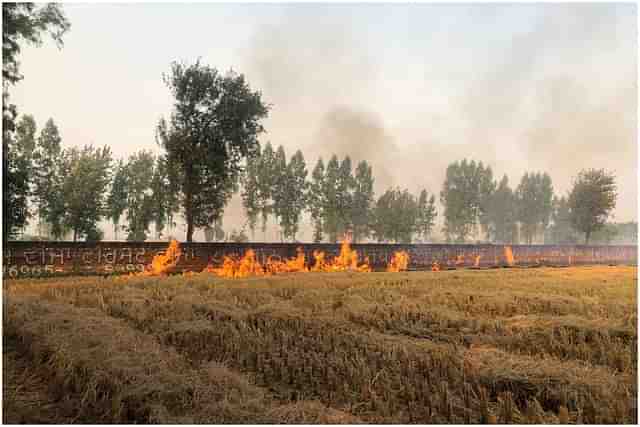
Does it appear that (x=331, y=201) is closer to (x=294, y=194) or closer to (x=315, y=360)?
(x=294, y=194)

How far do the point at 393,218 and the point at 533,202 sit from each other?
3167 cm

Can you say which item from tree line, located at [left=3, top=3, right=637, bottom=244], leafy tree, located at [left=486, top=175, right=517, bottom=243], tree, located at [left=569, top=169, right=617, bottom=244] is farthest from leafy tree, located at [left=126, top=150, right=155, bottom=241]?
leafy tree, located at [left=486, top=175, right=517, bottom=243]

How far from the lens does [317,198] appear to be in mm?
60594

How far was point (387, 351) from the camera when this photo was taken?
6941mm

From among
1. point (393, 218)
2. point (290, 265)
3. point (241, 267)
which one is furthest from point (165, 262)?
point (393, 218)

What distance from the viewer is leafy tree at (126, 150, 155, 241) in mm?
45406

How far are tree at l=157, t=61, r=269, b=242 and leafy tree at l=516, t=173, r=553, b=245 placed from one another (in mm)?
68727

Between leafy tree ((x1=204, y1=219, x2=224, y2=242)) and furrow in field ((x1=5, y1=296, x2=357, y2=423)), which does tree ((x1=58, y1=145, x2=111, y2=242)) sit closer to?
leafy tree ((x1=204, y1=219, x2=224, y2=242))

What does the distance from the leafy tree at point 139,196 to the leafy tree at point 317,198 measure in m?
22.0

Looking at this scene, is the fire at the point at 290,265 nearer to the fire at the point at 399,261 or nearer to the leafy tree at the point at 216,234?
the fire at the point at 399,261

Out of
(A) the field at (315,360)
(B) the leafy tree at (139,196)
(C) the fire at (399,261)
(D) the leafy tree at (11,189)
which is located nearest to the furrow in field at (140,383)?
(A) the field at (315,360)

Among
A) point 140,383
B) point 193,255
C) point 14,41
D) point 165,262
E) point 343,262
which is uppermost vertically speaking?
point 14,41

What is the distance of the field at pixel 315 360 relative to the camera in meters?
4.91

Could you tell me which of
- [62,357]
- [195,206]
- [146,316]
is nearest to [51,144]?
[195,206]
